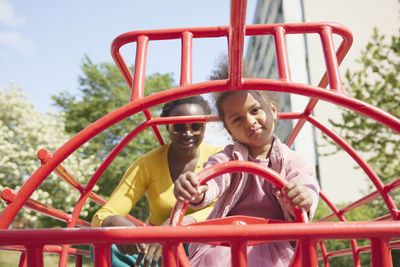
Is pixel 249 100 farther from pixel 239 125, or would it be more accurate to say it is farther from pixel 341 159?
pixel 341 159

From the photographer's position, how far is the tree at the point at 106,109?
37.6 ft

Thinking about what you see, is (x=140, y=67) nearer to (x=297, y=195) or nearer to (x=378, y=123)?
(x=297, y=195)

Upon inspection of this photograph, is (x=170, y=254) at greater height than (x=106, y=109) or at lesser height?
lesser

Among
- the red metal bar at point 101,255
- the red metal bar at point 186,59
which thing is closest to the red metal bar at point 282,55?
the red metal bar at point 186,59

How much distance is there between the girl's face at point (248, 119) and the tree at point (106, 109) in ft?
33.1

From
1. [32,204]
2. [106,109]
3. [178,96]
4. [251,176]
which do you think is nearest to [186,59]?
[178,96]

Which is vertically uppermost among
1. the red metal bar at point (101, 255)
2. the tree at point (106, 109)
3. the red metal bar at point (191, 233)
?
the tree at point (106, 109)

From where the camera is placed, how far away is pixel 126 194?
1.68 meters

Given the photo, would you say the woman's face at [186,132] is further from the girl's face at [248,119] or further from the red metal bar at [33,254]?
the red metal bar at [33,254]

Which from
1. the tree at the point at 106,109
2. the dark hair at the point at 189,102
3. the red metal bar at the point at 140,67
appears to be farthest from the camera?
the tree at the point at 106,109

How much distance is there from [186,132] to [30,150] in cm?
885

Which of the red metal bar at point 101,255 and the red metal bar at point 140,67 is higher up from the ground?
the red metal bar at point 140,67

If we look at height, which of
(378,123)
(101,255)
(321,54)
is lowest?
(101,255)

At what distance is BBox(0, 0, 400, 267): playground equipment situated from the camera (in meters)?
0.50
